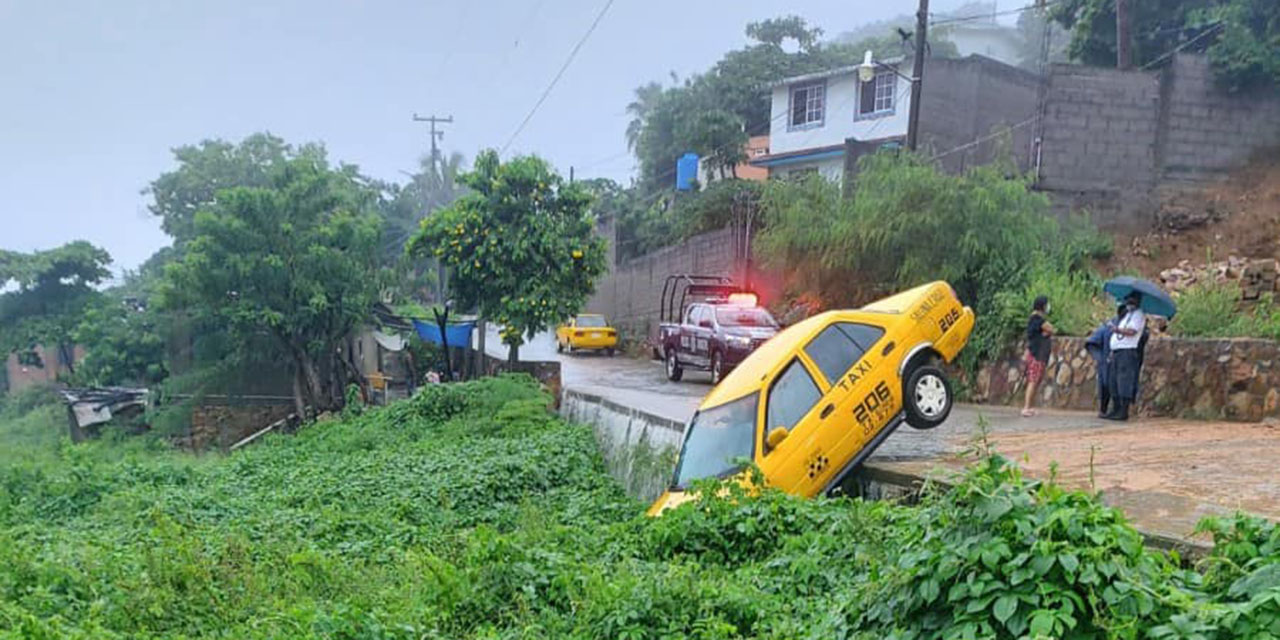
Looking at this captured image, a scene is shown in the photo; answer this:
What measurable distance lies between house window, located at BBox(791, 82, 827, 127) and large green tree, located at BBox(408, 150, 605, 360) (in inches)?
574

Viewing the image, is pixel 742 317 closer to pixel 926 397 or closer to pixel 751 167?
pixel 926 397

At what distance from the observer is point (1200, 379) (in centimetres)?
968

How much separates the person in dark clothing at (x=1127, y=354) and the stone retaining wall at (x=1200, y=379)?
22.7 inches

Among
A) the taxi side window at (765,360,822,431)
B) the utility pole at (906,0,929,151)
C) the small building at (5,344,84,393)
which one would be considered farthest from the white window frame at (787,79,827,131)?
the small building at (5,344,84,393)

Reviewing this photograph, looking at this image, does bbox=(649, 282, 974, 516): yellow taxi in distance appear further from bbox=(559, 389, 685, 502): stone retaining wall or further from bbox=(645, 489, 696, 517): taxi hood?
bbox=(559, 389, 685, 502): stone retaining wall

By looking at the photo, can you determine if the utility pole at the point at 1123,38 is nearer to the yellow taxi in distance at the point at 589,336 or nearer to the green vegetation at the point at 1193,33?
the green vegetation at the point at 1193,33

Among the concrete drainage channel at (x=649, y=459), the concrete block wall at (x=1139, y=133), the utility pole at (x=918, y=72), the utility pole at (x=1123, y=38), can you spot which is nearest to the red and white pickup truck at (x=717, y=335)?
the concrete drainage channel at (x=649, y=459)

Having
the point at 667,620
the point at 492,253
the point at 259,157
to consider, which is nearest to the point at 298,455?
the point at 492,253

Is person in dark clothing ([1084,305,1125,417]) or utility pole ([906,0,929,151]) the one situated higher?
utility pole ([906,0,929,151])

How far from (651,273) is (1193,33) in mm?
17251

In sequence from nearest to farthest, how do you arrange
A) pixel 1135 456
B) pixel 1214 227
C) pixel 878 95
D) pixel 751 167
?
pixel 1135 456 < pixel 1214 227 < pixel 878 95 < pixel 751 167

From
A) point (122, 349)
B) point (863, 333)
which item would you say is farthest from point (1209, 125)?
point (122, 349)

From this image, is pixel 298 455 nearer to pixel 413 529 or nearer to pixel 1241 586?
pixel 413 529

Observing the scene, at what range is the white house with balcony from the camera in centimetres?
2720
